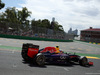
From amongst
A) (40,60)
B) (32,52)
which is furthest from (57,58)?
(32,52)

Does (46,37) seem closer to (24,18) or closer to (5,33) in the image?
(5,33)

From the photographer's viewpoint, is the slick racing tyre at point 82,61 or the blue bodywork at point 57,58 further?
the slick racing tyre at point 82,61

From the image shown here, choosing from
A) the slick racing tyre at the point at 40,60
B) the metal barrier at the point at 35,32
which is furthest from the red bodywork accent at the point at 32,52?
the metal barrier at the point at 35,32

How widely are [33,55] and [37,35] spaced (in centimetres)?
2511

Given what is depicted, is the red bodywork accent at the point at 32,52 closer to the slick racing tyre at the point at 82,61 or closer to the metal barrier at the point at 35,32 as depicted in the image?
the slick racing tyre at the point at 82,61

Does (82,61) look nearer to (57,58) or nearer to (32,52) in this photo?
(57,58)

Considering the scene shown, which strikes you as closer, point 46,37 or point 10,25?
point 10,25

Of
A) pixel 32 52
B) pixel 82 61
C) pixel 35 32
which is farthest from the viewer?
pixel 35 32

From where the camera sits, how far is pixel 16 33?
1156 inches

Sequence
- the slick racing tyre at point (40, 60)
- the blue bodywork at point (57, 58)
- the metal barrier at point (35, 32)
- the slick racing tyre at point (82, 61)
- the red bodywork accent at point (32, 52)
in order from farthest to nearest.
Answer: the metal barrier at point (35, 32) < the slick racing tyre at point (82, 61) < the blue bodywork at point (57, 58) < the red bodywork accent at point (32, 52) < the slick racing tyre at point (40, 60)

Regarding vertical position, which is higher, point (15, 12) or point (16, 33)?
point (15, 12)

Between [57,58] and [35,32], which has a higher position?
[35,32]

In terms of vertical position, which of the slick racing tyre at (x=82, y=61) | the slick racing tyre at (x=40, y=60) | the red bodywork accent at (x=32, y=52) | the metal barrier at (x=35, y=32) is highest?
the metal barrier at (x=35, y=32)

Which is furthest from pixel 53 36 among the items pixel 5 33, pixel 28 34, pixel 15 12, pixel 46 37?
pixel 15 12
